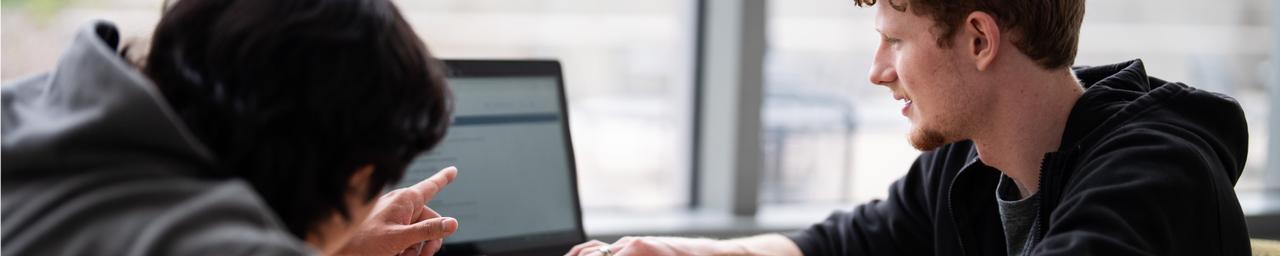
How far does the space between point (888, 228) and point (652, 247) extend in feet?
1.29

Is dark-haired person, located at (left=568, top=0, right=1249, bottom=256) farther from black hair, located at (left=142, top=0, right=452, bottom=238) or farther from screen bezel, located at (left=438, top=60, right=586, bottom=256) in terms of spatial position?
black hair, located at (left=142, top=0, right=452, bottom=238)

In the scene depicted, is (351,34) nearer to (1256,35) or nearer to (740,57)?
(740,57)

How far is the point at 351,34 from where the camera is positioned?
0.85m

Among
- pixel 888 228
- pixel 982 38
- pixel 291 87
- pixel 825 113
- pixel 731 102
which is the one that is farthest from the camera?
pixel 825 113

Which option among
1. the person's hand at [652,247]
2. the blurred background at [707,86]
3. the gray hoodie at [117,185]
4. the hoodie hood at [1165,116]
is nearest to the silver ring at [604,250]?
the person's hand at [652,247]

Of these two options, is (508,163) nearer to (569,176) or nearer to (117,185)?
(569,176)

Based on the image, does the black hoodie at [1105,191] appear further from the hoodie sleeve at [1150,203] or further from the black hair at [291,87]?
the black hair at [291,87]

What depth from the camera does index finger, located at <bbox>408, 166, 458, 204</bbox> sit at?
1.35 m

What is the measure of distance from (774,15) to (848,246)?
1.09 m

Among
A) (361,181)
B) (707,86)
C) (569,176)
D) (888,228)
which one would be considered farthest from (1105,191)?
(707,86)

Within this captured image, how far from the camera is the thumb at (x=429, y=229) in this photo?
1324 mm

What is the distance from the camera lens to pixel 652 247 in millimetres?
1591

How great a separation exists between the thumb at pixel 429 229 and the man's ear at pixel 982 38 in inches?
25.4

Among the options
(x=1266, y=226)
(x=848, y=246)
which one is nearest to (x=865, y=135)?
(x=1266, y=226)
